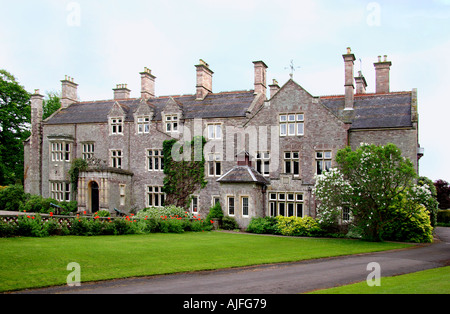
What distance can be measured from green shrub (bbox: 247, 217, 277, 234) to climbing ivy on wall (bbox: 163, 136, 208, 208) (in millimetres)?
6136

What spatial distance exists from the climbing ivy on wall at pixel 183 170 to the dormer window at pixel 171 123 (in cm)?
115

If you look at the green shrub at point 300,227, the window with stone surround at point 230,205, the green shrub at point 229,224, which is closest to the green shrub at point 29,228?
the green shrub at point 229,224

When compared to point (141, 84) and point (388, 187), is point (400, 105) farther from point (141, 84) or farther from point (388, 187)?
point (141, 84)

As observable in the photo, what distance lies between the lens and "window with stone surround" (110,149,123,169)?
37.2 m

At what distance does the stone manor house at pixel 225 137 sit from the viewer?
29500 mm

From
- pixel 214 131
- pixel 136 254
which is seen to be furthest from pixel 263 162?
pixel 136 254

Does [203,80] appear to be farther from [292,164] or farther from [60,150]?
[60,150]

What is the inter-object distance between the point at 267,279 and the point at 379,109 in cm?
2079

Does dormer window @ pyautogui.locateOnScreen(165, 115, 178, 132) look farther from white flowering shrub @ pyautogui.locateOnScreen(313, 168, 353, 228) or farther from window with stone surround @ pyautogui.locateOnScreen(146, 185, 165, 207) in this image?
white flowering shrub @ pyautogui.locateOnScreen(313, 168, 353, 228)

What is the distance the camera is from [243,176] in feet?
97.5

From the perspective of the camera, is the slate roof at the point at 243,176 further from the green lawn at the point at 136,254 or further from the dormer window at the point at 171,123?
the dormer window at the point at 171,123

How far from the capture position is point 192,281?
41.4ft

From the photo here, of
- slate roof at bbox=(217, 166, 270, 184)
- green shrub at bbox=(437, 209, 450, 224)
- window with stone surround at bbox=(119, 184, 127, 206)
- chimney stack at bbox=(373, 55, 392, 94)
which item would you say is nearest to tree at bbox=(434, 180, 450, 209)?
green shrub at bbox=(437, 209, 450, 224)

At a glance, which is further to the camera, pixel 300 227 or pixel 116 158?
pixel 116 158
